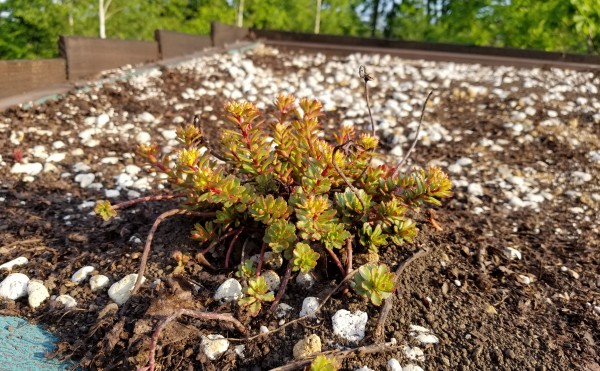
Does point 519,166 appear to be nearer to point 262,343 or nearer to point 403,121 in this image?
point 403,121

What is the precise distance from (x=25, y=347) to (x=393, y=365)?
45.7 inches

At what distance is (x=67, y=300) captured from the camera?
1.76 meters

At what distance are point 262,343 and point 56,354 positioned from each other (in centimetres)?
65

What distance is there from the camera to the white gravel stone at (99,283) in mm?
1820

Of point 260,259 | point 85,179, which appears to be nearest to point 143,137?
point 85,179

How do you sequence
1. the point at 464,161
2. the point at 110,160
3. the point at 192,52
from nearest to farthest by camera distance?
the point at 110,160, the point at 464,161, the point at 192,52

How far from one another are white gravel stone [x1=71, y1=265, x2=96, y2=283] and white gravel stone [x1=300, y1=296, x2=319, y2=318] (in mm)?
843

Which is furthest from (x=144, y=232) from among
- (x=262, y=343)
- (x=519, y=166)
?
(x=519, y=166)

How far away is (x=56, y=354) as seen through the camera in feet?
5.09

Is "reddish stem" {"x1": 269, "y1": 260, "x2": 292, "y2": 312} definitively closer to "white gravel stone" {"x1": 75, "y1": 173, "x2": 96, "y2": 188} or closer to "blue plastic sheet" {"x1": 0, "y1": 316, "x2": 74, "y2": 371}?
"blue plastic sheet" {"x1": 0, "y1": 316, "x2": 74, "y2": 371}

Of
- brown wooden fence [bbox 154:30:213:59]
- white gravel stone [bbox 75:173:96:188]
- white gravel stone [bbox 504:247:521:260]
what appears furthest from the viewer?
brown wooden fence [bbox 154:30:213:59]

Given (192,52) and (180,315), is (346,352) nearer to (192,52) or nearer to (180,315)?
(180,315)

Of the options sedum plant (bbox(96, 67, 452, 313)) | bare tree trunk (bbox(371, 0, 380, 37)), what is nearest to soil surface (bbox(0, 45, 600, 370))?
sedum plant (bbox(96, 67, 452, 313))

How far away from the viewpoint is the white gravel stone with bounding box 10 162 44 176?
Result: 115 inches
